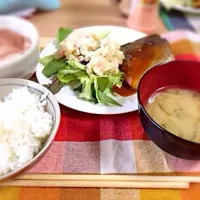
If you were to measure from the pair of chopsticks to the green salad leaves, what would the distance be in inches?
7.5

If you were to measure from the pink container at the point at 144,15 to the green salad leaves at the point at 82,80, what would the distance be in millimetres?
400

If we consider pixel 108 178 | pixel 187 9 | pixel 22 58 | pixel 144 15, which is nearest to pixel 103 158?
pixel 108 178

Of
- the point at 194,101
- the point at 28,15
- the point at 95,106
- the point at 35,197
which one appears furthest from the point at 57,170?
the point at 28,15

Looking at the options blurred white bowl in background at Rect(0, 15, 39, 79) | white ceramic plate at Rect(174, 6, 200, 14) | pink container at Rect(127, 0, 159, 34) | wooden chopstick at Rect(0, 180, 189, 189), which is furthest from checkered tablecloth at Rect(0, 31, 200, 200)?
white ceramic plate at Rect(174, 6, 200, 14)

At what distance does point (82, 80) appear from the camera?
32.5 inches

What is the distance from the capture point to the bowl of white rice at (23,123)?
2.07 ft

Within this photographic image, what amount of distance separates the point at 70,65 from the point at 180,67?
25cm

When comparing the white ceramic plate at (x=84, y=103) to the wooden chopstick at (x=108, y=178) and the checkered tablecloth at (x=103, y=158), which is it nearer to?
the checkered tablecloth at (x=103, y=158)

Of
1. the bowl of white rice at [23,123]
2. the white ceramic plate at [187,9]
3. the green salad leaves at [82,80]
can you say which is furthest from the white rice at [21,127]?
the white ceramic plate at [187,9]

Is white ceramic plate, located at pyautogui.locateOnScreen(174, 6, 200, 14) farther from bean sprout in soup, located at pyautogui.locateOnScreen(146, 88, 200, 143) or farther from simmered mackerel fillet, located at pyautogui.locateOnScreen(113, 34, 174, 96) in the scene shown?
bean sprout in soup, located at pyautogui.locateOnScreen(146, 88, 200, 143)

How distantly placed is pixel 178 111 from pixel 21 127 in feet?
1.01

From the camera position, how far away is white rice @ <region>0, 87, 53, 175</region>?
64cm

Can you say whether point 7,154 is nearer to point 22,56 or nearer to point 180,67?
point 22,56

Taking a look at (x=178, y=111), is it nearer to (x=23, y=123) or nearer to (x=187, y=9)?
(x=23, y=123)
